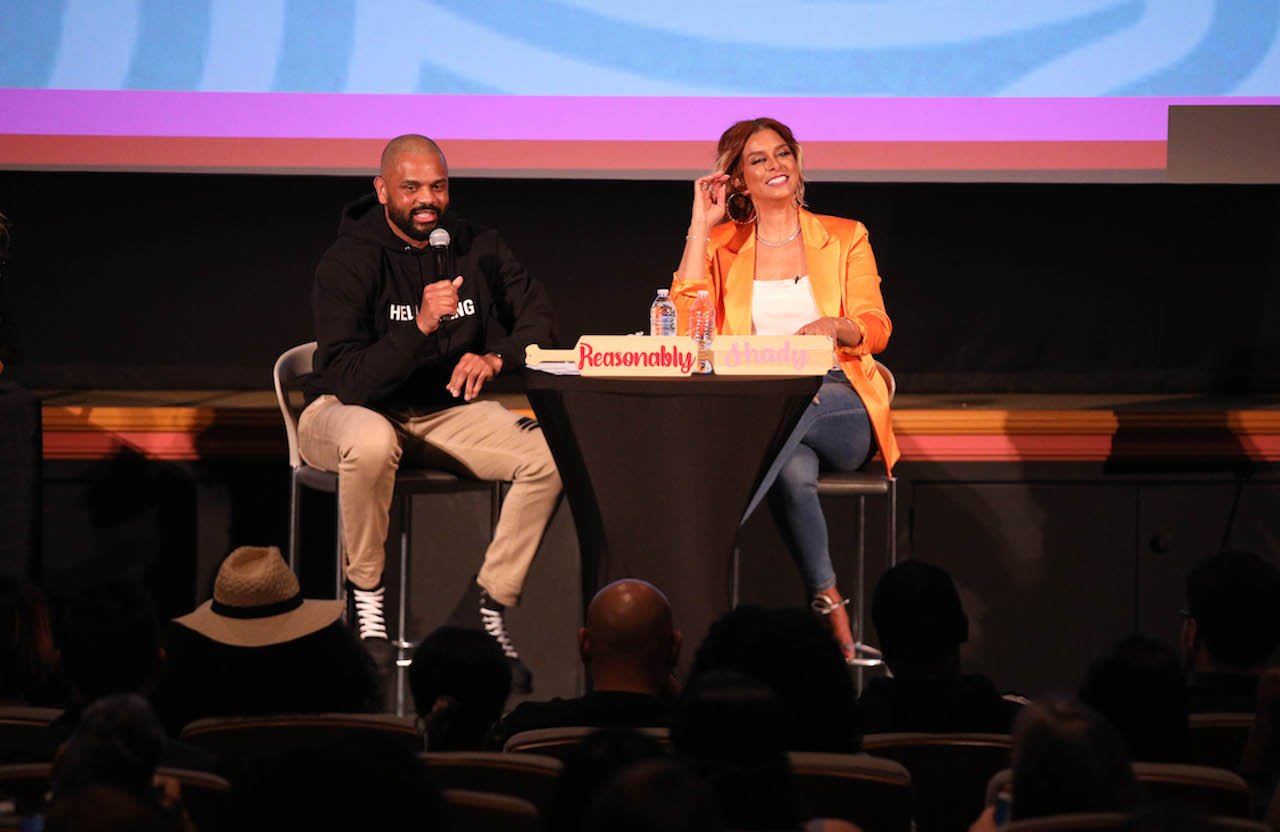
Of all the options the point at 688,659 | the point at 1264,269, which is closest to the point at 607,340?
the point at 688,659

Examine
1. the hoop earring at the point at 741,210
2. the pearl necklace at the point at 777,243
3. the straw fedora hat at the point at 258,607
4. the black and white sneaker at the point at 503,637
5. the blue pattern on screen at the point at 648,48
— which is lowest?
the black and white sneaker at the point at 503,637

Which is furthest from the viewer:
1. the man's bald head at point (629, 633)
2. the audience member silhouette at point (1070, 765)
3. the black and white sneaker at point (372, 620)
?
the black and white sneaker at point (372, 620)

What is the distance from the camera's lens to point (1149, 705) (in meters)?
→ 2.31

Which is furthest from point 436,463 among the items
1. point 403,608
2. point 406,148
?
point 406,148

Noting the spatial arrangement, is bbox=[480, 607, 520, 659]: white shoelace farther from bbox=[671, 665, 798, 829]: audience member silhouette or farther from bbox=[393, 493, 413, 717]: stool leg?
bbox=[671, 665, 798, 829]: audience member silhouette

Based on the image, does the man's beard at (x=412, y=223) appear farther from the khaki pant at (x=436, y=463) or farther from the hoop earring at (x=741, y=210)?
the hoop earring at (x=741, y=210)

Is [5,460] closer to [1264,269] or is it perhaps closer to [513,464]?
[513,464]

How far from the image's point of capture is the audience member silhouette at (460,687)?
8.38 ft

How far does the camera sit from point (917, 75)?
17.0ft

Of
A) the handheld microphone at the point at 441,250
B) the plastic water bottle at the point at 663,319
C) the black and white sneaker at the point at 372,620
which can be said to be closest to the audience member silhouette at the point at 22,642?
the black and white sneaker at the point at 372,620

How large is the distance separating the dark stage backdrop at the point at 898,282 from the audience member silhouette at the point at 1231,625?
252 cm

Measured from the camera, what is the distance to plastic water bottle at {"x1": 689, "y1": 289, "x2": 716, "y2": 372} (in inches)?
142

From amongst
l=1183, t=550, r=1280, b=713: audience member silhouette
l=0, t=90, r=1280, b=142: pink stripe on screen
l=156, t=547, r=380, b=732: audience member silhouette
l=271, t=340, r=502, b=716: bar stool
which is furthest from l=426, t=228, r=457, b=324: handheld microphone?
l=1183, t=550, r=1280, b=713: audience member silhouette

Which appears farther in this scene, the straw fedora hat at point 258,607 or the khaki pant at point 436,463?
the khaki pant at point 436,463
